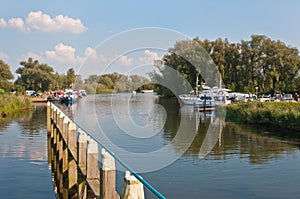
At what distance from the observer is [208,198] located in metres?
10.8

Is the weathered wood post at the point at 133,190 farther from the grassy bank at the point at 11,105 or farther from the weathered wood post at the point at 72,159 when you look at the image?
the grassy bank at the point at 11,105

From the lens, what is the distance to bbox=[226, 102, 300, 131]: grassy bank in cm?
2527

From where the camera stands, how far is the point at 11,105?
1681 inches

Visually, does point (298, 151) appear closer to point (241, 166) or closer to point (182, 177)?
point (241, 166)

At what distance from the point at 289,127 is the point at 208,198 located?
644 inches

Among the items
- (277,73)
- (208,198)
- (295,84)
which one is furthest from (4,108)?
(277,73)

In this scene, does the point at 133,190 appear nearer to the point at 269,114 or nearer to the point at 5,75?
the point at 269,114

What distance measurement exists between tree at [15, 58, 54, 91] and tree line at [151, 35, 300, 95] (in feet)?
103

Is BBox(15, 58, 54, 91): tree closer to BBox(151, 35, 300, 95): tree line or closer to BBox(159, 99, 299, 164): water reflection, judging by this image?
BBox(151, 35, 300, 95): tree line

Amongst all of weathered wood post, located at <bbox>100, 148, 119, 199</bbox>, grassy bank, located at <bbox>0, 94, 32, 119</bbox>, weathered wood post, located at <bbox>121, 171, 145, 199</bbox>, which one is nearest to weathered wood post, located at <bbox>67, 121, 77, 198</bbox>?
weathered wood post, located at <bbox>100, 148, 119, 199</bbox>

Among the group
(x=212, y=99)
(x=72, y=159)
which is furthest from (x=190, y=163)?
(x=212, y=99)

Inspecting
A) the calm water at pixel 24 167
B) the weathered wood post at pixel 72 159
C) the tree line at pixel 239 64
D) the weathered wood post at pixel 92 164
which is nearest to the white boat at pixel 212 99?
the tree line at pixel 239 64

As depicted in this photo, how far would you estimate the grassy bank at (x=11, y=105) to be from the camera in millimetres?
38500

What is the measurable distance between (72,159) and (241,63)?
6129 centimetres
